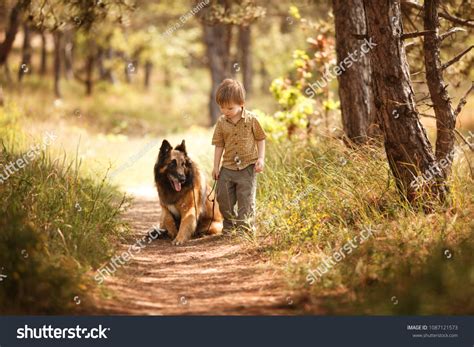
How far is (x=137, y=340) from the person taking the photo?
533cm

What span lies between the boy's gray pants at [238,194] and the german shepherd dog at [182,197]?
0.91ft

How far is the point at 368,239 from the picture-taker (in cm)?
707

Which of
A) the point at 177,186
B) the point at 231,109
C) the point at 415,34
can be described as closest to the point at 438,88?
the point at 415,34

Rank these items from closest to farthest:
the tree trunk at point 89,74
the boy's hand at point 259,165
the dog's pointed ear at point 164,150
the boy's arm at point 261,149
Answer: the boy's hand at point 259,165, the boy's arm at point 261,149, the dog's pointed ear at point 164,150, the tree trunk at point 89,74

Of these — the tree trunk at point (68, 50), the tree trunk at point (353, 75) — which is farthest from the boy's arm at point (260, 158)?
the tree trunk at point (68, 50)

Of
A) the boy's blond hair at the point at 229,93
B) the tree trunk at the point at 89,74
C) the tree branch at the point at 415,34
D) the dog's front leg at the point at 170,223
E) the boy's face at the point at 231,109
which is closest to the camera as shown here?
the tree branch at the point at 415,34

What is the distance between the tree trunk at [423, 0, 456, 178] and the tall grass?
34cm

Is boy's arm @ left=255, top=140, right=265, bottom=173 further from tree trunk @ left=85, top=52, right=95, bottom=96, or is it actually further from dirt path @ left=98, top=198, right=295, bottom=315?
tree trunk @ left=85, top=52, right=95, bottom=96

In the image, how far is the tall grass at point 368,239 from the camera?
225 inches

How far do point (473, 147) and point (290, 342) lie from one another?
3747 millimetres

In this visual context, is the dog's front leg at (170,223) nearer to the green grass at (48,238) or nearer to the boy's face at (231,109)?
the green grass at (48,238)

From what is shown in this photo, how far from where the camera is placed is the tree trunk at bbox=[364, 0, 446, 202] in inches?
303

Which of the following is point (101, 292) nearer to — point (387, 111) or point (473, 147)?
point (387, 111)

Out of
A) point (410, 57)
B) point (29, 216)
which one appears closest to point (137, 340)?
point (29, 216)
